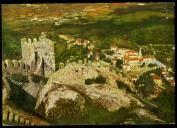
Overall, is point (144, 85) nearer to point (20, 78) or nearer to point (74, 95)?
point (74, 95)

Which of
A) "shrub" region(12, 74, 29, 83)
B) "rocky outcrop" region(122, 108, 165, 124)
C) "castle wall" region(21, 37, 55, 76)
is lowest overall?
"rocky outcrop" region(122, 108, 165, 124)

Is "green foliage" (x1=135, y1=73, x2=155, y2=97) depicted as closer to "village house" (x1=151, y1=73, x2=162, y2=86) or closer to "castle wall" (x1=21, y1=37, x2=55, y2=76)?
"village house" (x1=151, y1=73, x2=162, y2=86)

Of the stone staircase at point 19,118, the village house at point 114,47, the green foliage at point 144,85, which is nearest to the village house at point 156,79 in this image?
the green foliage at point 144,85

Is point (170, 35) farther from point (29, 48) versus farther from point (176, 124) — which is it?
point (29, 48)

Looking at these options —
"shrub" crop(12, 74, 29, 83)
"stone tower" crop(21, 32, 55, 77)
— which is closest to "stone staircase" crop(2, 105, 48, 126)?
"shrub" crop(12, 74, 29, 83)

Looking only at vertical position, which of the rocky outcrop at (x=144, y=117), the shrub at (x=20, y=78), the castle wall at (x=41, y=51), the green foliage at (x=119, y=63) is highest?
the castle wall at (x=41, y=51)

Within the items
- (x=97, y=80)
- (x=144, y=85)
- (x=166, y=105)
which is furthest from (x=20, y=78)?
(x=166, y=105)

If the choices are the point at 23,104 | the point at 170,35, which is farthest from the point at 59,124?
the point at 170,35

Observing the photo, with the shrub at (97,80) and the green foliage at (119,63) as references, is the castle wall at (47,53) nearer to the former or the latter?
the shrub at (97,80)
